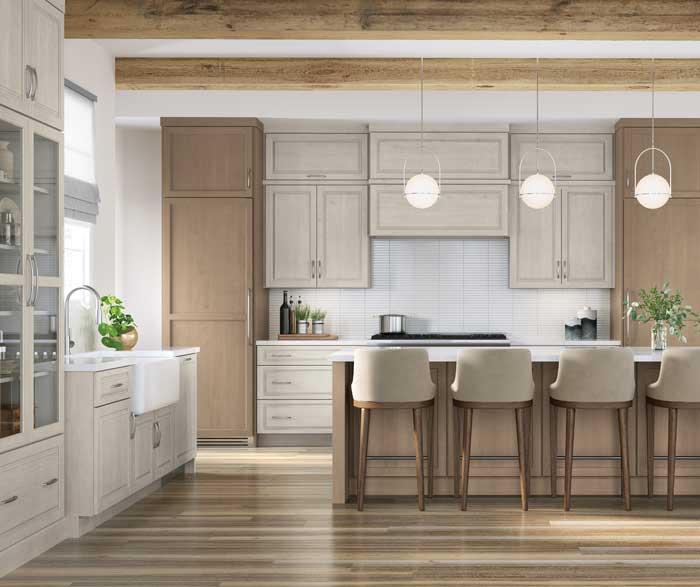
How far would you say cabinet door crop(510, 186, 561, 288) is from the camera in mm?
7375

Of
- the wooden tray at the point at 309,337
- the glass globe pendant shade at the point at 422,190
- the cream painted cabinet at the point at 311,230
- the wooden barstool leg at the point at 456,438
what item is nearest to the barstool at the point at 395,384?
the wooden barstool leg at the point at 456,438

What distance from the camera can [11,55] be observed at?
12.2ft

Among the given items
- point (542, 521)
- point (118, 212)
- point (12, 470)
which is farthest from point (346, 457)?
point (118, 212)

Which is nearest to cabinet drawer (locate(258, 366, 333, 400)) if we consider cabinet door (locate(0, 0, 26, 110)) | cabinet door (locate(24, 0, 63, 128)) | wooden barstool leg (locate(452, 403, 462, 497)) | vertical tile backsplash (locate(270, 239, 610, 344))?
vertical tile backsplash (locate(270, 239, 610, 344))

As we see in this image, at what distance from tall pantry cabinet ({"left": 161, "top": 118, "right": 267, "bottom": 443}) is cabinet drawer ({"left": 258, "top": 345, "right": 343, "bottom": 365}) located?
0.43 feet

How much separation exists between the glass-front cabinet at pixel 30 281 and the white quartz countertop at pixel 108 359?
13 centimetres

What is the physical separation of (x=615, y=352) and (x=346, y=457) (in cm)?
165

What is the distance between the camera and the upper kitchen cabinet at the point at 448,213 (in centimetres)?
733

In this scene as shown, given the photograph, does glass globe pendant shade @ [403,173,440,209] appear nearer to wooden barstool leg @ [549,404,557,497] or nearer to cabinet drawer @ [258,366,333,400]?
wooden barstool leg @ [549,404,557,497]

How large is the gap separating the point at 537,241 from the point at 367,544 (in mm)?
4001

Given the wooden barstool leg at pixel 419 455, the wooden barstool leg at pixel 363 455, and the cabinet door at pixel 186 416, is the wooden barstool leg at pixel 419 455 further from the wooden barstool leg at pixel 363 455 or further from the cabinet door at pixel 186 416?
the cabinet door at pixel 186 416

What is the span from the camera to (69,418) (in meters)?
4.28

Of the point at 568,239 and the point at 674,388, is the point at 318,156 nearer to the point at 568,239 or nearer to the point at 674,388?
the point at 568,239

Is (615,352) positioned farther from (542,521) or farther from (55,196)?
(55,196)
